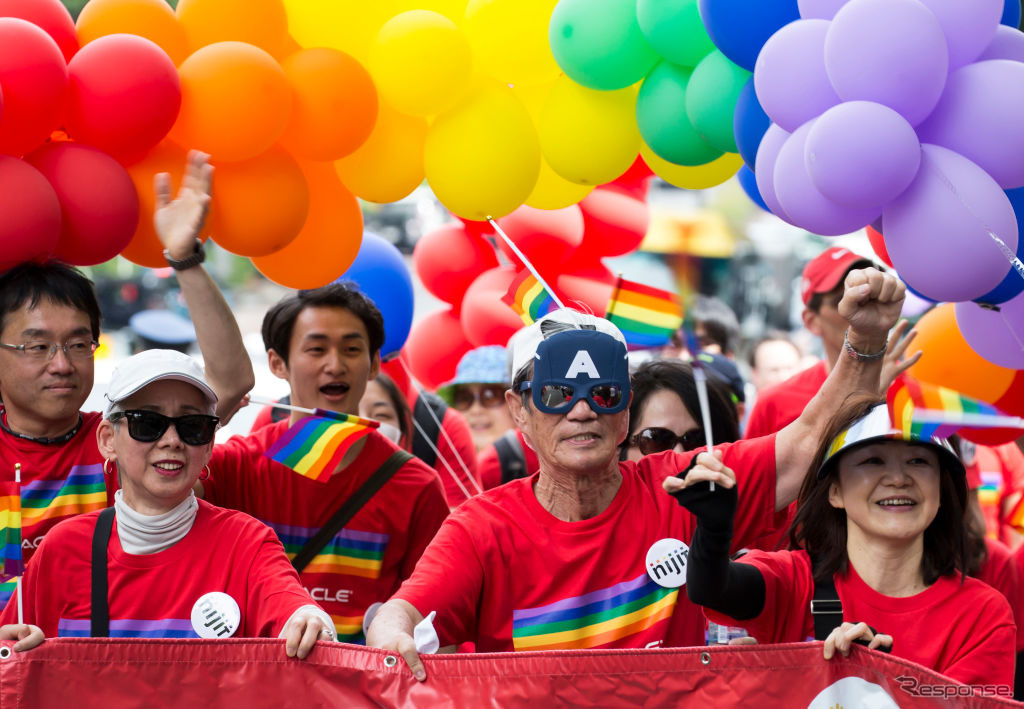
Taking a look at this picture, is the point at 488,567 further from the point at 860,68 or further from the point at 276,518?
the point at 860,68

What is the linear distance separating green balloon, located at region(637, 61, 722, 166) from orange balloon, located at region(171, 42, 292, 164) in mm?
1192

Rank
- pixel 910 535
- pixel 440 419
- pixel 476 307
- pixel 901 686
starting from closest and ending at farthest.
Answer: pixel 901 686
pixel 910 535
pixel 440 419
pixel 476 307

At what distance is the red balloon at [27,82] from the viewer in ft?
11.2

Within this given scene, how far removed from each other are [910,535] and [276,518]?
1.95m

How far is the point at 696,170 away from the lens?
4.53m

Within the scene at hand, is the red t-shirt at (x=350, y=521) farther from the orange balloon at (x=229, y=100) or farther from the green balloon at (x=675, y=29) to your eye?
the green balloon at (x=675, y=29)

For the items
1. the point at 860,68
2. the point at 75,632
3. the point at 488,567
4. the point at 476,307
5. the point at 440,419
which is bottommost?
the point at 75,632

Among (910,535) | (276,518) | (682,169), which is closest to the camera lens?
(910,535)

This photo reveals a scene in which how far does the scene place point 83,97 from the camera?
3.63 metres

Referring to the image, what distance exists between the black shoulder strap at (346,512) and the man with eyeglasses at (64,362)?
0.51m

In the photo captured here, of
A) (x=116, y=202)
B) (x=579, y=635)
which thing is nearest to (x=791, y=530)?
(x=579, y=635)

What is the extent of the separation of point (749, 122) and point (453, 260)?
8.70 feet

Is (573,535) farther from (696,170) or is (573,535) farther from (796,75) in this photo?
(696,170)

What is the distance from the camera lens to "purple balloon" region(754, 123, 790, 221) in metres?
3.52
